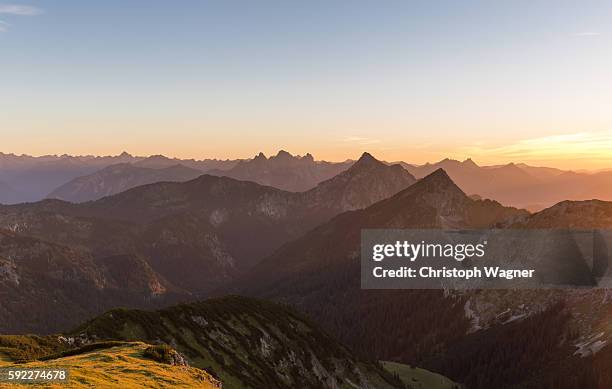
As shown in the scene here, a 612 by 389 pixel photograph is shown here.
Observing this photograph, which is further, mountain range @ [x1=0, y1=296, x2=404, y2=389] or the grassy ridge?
mountain range @ [x1=0, y1=296, x2=404, y2=389]

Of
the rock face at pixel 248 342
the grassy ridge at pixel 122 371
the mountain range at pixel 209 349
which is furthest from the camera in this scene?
the rock face at pixel 248 342

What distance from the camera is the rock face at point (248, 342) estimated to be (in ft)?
357

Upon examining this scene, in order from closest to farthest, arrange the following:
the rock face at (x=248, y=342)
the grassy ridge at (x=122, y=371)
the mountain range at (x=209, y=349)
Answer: the grassy ridge at (x=122, y=371)
the mountain range at (x=209, y=349)
the rock face at (x=248, y=342)

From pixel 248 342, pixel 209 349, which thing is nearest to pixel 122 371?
pixel 209 349

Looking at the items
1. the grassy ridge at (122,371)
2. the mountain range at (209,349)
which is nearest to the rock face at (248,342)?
the mountain range at (209,349)

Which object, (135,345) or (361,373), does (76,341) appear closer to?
(135,345)

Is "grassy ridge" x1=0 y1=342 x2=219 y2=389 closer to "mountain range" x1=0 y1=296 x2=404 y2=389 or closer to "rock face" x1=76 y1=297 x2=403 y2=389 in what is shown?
"mountain range" x1=0 y1=296 x2=404 y2=389

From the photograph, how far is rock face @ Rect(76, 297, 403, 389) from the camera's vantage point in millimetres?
108812

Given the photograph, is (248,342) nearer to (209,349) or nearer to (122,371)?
(209,349)

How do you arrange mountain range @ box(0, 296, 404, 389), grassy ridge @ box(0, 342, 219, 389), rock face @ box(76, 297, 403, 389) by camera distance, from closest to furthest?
grassy ridge @ box(0, 342, 219, 389), mountain range @ box(0, 296, 404, 389), rock face @ box(76, 297, 403, 389)

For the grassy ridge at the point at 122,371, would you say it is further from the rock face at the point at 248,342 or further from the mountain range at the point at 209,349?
the rock face at the point at 248,342

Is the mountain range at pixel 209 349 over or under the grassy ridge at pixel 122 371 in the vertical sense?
under

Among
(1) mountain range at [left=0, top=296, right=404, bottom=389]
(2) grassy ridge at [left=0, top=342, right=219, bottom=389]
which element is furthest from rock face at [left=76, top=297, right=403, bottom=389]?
(2) grassy ridge at [left=0, top=342, right=219, bottom=389]

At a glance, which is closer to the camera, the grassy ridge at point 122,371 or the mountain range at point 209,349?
the grassy ridge at point 122,371
